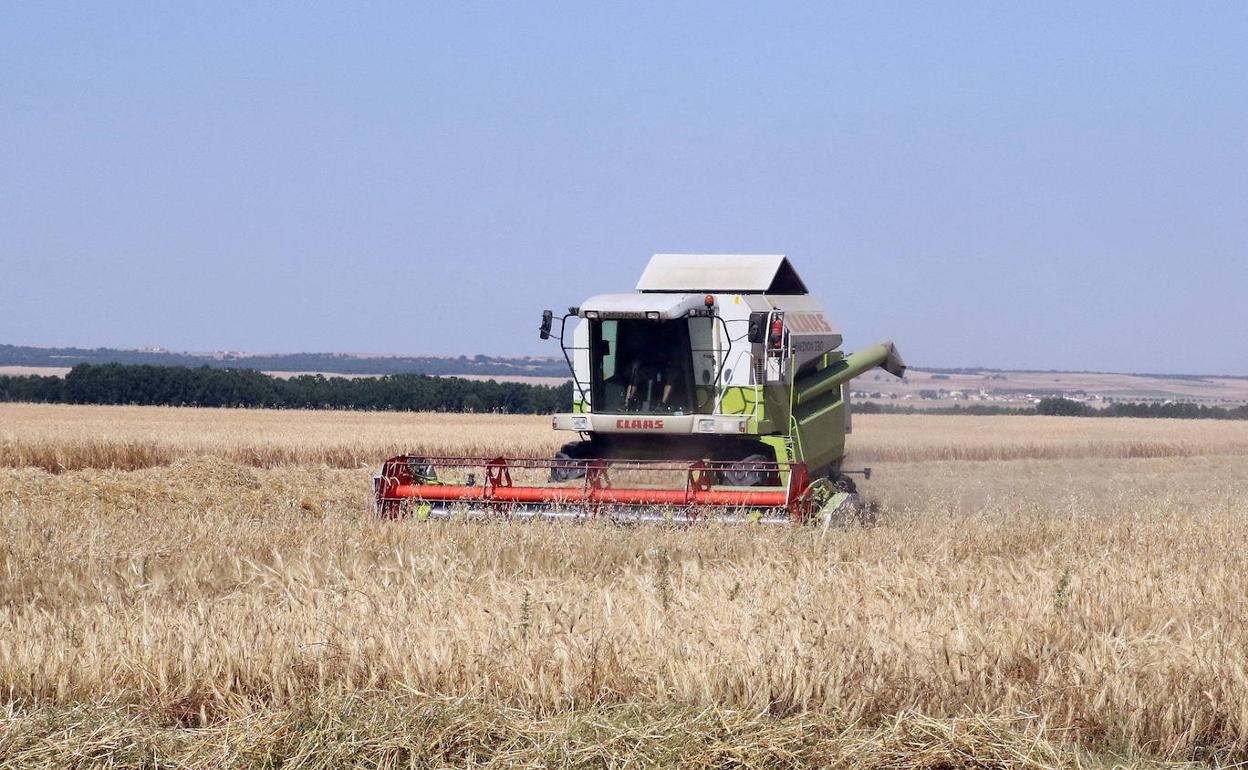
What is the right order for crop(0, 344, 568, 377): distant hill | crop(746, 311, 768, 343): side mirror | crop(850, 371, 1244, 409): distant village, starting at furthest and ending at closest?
1. crop(0, 344, 568, 377): distant hill
2. crop(850, 371, 1244, 409): distant village
3. crop(746, 311, 768, 343): side mirror

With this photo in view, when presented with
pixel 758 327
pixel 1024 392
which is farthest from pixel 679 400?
pixel 1024 392

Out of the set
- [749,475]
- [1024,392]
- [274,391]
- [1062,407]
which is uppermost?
[274,391]

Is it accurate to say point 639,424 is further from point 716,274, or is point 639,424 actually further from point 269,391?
point 269,391

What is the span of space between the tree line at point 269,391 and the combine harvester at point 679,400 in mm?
33374

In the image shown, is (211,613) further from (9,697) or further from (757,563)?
(757,563)

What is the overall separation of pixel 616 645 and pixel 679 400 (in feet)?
23.1

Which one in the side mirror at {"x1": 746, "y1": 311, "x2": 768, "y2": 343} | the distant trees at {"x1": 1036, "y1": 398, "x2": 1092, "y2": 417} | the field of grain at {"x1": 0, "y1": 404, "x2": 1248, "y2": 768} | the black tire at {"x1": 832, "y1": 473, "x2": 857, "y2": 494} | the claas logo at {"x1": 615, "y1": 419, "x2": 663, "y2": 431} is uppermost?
the side mirror at {"x1": 746, "y1": 311, "x2": 768, "y2": 343}

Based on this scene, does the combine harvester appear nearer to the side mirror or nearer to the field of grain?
the side mirror

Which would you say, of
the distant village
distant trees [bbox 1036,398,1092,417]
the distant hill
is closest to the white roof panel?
the distant village

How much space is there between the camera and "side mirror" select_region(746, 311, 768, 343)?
36.9 ft

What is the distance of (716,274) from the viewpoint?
12.7 meters

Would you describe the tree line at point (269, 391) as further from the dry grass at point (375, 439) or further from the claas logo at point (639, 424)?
the claas logo at point (639, 424)

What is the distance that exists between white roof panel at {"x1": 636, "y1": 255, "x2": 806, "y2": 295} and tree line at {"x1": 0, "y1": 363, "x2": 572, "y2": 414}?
33.1 metres

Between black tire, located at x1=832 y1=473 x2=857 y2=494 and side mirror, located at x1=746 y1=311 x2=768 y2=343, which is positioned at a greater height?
side mirror, located at x1=746 y1=311 x2=768 y2=343
